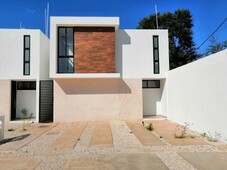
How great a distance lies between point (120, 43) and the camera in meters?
14.2

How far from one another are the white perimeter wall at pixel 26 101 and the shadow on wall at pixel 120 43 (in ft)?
21.0

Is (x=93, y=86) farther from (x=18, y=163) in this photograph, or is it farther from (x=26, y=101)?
(x=18, y=163)

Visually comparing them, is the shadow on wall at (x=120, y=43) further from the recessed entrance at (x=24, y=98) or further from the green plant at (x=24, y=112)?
the green plant at (x=24, y=112)

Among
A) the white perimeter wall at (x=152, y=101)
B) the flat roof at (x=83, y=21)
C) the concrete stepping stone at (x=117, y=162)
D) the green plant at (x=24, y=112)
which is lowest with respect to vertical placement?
the concrete stepping stone at (x=117, y=162)

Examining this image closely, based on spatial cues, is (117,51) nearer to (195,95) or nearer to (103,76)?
(103,76)

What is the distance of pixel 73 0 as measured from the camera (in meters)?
14.8

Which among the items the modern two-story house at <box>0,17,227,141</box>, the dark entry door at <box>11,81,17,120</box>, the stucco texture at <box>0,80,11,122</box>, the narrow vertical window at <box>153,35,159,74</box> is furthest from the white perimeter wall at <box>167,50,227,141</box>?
the dark entry door at <box>11,81,17,120</box>

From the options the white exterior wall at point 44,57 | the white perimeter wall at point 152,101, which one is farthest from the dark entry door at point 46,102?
the white perimeter wall at point 152,101

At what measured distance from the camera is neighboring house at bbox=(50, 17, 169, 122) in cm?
1327

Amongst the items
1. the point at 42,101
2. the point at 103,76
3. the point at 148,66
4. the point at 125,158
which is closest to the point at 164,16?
the point at 148,66

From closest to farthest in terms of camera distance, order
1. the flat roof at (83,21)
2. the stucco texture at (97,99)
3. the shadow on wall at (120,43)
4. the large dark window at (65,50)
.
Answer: the flat roof at (83,21) < the large dark window at (65,50) < the stucco texture at (97,99) < the shadow on wall at (120,43)

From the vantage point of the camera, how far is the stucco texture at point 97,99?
44.9 ft

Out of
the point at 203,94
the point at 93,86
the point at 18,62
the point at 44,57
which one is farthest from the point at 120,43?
the point at 203,94

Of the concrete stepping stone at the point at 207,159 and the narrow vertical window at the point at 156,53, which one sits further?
the narrow vertical window at the point at 156,53
